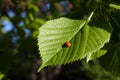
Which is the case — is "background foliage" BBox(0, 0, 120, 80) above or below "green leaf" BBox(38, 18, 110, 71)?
below

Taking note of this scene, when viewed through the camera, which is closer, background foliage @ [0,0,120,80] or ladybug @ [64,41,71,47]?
ladybug @ [64,41,71,47]

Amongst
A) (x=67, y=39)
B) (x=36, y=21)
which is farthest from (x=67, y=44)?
(x=36, y=21)

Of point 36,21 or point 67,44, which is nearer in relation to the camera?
point 67,44

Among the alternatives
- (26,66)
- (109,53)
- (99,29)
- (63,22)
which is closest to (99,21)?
(99,29)

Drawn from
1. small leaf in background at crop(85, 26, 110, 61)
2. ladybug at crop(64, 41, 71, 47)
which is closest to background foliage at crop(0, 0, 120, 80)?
small leaf in background at crop(85, 26, 110, 61)

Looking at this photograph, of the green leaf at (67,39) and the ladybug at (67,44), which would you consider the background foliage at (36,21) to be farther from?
the ladybug at (67,44)

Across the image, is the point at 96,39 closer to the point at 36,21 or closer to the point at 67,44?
the point at 67,44

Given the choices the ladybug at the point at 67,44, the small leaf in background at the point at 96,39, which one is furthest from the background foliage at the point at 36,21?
the ladybug at the point at 67,44

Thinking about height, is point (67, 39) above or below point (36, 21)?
above

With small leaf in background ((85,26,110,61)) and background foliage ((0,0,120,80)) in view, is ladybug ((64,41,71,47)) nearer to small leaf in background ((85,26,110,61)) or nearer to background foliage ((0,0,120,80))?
small leaf in background ((85,26,110,61))

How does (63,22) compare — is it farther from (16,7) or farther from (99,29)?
(16,7)

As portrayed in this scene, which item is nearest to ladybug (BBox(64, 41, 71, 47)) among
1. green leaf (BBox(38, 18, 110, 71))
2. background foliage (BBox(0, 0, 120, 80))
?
green leaf (BBox(38, 18, 110, 71))
